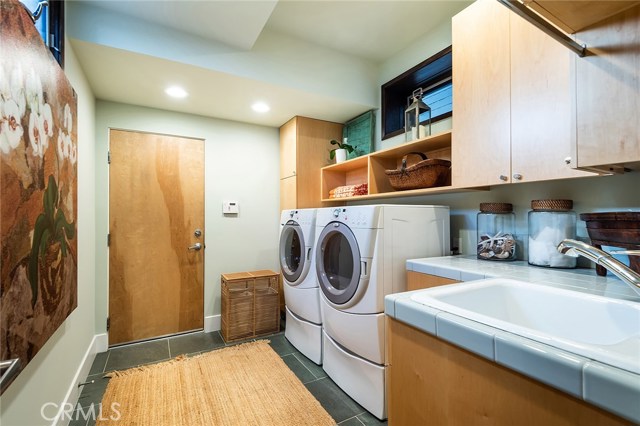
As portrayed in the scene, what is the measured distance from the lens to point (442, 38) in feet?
7.32

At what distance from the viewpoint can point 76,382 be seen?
5.97 feet

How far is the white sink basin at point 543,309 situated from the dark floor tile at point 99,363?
2542 millimetres

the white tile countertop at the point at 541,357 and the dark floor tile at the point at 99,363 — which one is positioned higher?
the white tile countertop at the point at 541,357

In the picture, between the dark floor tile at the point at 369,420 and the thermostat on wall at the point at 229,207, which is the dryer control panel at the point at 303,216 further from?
the dark floor tile at the point at 369,420

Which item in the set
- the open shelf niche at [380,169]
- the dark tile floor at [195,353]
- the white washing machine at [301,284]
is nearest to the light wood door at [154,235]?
the dark tile floor at [195,353]

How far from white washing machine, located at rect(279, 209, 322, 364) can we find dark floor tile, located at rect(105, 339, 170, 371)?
42.9 inches

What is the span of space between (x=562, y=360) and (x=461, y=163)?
1.34m

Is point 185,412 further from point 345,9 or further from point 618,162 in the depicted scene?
point 345,9

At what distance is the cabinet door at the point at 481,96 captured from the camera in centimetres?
145

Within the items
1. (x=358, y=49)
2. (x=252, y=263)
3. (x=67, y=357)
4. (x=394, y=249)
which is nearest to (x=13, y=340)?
(x=67, y=357)

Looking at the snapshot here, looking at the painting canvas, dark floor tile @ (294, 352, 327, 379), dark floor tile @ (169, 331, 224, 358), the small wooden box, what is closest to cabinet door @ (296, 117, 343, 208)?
the small wooden box

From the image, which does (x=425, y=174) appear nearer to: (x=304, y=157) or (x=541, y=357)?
(x=304, y=157)

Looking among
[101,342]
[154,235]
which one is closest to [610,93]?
[154,235]

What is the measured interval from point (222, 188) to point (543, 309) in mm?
2806
